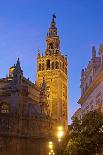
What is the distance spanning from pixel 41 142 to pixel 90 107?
19.2m

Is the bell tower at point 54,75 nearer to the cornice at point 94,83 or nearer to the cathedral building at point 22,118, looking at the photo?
the cathedral building at point 22,118

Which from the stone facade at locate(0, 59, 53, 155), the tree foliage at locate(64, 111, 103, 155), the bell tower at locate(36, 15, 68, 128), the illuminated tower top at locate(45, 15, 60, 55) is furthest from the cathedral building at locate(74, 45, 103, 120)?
the illuminated tower top at locate(45, 15, 60, 55)

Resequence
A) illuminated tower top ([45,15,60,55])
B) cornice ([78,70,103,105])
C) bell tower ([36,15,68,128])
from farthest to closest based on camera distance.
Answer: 1. illuminated tower top ([45,15,60,55])
2. bell tower ([36,15,68,128])
3. cornice ([78,70,103,105])

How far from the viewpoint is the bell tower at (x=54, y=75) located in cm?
8531

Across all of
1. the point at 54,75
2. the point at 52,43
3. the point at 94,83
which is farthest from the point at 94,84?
the point at 52,43

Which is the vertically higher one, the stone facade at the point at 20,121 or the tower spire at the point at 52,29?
the tower spire at the point at 52,29

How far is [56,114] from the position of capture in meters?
84.6

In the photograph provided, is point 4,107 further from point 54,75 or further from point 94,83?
point 54,75

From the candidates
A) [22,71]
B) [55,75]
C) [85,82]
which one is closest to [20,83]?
[22,71]

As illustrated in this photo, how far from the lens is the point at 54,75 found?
87438 mm

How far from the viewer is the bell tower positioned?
280 feet

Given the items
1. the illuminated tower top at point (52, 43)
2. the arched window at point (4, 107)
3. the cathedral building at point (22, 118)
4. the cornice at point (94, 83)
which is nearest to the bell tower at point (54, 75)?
the illuminated tower top at point (52, 43)

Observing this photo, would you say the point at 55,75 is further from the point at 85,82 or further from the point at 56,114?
the point at 85,82

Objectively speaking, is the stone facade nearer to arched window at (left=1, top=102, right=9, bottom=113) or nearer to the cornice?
arched window at (left=1, top=102, right=9, bottom=113)
